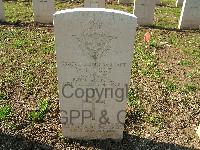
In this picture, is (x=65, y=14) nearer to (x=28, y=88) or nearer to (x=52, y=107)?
(x=52, y=107)

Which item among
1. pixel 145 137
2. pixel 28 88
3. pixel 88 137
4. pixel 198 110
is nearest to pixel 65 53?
pixel 88 137

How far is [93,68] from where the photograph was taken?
4.93m

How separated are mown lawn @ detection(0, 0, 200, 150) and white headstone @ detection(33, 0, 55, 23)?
0.61 meters

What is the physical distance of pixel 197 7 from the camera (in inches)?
467

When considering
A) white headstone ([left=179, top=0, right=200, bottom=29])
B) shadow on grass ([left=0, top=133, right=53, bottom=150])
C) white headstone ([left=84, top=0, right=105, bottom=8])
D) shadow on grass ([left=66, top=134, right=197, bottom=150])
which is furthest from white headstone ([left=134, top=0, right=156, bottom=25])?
shadow on grass ([left=0, top=133, right=53, bottom=150])

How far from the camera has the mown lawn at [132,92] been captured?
5605 millimetres

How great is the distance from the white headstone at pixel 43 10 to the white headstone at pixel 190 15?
199 inches

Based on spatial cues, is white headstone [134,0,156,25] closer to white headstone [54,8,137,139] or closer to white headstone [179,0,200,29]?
white headstone [179,0,200,29]

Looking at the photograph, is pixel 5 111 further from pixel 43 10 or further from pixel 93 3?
pixel 93 3

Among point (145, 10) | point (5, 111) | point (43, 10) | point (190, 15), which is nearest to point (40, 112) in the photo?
point (5, 111)

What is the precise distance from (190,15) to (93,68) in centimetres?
821

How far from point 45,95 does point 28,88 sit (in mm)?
514

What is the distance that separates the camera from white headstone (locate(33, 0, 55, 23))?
11945mm

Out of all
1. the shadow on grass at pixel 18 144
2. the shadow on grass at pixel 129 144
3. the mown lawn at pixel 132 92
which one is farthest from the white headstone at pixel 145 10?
the shadow on grass at pixel 18 144
